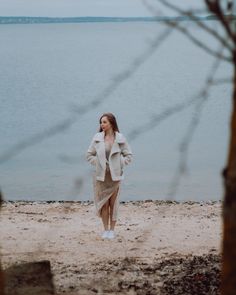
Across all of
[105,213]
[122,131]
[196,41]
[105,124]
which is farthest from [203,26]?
[122,131]

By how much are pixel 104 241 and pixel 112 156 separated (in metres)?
1.43

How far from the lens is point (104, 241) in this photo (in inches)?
389

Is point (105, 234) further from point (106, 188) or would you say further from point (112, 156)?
point (112, 156)

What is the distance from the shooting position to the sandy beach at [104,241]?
7941 mm

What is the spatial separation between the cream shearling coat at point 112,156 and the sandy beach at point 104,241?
1.07 meters

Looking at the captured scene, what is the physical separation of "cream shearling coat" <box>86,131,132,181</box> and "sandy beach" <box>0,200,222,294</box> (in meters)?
1.07

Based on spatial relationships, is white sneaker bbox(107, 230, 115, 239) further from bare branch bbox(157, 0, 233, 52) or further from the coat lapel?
bare branch bbox(157, 0, 233, 52)

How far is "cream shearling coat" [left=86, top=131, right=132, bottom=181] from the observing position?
9117 mm

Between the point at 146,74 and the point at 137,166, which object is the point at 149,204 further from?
the point at 146,74

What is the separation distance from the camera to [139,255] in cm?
916

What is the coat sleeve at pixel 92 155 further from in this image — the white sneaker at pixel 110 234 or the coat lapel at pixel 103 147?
the white sneaker at pixel 110 234

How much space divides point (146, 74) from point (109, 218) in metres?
69.9

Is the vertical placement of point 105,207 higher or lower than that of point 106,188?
lower

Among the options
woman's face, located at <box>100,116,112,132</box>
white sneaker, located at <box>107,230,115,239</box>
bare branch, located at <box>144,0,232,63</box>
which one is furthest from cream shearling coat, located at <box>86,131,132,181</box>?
bare branch, located at <box>144,0,232,63</box>
